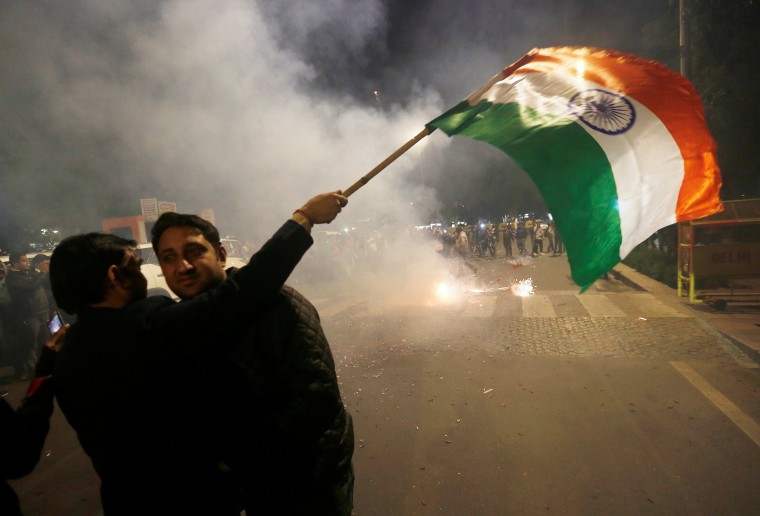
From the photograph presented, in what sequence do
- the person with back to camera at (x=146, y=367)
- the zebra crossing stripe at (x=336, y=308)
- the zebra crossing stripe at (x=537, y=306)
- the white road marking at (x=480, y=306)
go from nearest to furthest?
the person with back to camera at (x=146, y=367)
the zebra crossing stripe at (x=537, y=306)
the white road marking at (x=480, y=306)
the zebra crossing stripe at (x=336, y=308)

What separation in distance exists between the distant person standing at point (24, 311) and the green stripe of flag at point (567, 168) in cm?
677

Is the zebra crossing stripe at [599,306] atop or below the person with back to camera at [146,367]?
below

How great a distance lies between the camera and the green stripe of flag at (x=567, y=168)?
2.53m

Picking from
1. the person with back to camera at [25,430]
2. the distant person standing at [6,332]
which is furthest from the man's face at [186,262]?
the distant person standing at [6,332]

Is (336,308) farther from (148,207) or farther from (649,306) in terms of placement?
(148,207)

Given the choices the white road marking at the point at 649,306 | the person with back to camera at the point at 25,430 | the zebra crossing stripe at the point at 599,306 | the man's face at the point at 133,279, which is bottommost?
the white road marking at the point at 649,306

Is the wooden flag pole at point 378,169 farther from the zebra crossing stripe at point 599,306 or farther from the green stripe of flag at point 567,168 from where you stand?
the zebra crossing stripe at point 599,306

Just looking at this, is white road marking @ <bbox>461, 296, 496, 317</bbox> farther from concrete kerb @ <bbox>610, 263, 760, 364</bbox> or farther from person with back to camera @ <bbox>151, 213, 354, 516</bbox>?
person with back to camera @ <bbox>151, 213, 354, 516</bbox>

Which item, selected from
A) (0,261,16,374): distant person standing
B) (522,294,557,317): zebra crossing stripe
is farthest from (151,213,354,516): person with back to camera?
(522,294,557,317): zebra crossing stripe

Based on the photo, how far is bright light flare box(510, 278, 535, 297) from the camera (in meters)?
10.0

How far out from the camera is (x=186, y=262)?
4.80ft

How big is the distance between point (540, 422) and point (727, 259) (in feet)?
20.9

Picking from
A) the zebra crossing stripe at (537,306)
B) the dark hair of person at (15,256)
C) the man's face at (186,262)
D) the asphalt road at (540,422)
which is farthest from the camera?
the zebra crossing stripe at (537,306)

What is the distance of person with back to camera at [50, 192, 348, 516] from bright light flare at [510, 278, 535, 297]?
928 centimetres
